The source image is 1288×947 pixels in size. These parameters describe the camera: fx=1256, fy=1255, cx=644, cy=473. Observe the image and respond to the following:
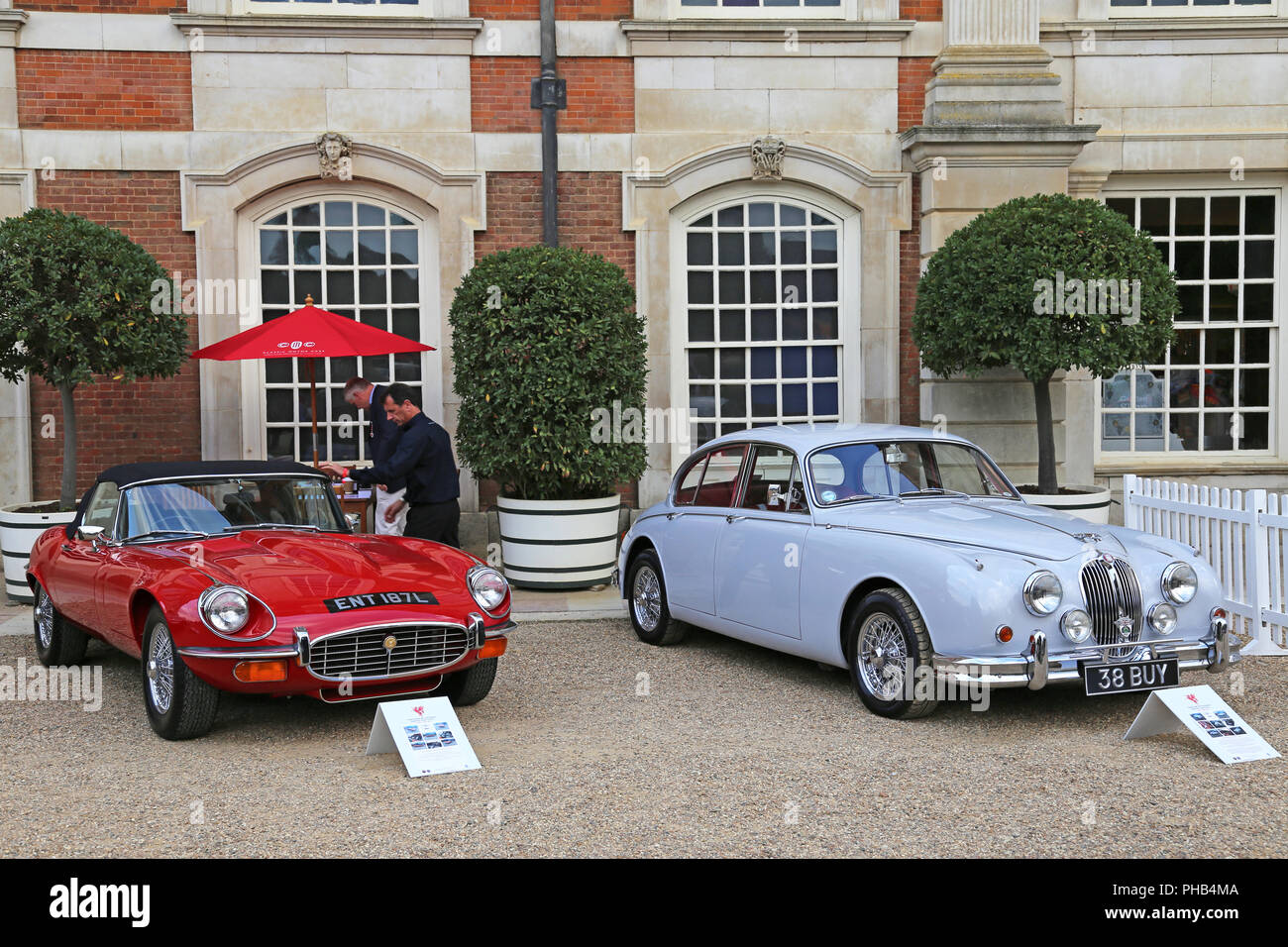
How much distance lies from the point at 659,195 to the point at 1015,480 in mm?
4386

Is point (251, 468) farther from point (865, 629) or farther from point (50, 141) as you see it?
point (50, 141)

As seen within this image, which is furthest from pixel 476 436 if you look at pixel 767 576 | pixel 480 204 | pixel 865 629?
pixel 865 629

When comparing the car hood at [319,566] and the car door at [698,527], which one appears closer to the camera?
the car hood at [319,566]

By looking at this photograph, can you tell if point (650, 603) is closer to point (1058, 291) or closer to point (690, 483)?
point (690, 483)

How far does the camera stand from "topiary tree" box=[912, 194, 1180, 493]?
33.5ft

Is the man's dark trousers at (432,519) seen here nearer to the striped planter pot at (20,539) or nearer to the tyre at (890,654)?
the striped planter pot at (20,539)

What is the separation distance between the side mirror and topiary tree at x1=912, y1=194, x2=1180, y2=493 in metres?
6.93

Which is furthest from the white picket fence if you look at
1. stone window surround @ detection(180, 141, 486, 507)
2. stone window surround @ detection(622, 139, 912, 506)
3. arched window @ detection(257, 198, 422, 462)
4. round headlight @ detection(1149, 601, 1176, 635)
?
arched window @ detection(257, 198, 422, 462)

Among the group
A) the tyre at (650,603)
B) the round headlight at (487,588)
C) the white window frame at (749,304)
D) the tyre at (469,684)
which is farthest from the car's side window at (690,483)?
the white window frame at (749,304)

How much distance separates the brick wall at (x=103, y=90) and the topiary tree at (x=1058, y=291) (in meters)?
7.29

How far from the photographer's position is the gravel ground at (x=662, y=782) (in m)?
4.52

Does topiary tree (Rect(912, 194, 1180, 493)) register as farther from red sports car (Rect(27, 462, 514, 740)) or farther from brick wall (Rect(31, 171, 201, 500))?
brick wall (Rect(31, 171, 201, 500))

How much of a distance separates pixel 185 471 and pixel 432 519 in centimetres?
242

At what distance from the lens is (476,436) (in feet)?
33.3
